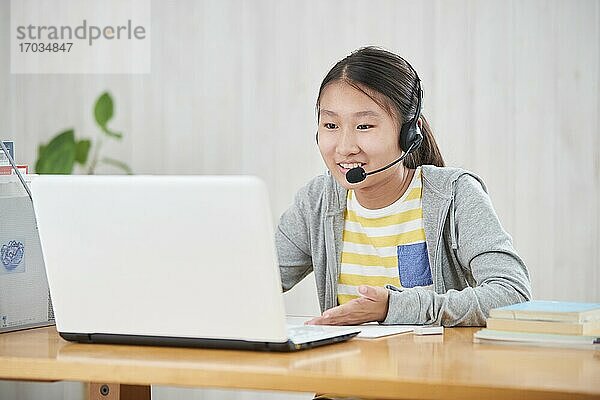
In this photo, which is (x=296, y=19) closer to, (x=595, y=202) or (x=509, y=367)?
(x=595, y=202)

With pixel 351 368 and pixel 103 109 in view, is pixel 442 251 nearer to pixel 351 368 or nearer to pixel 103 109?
pixel 351 368

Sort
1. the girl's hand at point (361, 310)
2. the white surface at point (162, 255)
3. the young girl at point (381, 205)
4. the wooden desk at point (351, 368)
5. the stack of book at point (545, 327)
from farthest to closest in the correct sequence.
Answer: the young girl at point (381, 205), the girl's hand at point (361, 310), the stack of book at point (545, 327), the white surface at point (162, 255), the wooden desk at point (351, 368)

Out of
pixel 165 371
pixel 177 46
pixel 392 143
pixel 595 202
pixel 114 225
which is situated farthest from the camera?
pixel 177 46

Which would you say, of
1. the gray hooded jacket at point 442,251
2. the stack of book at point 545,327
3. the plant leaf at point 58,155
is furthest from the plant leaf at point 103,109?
the stack of book at point 545,327

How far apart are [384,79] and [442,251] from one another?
15.1 inches

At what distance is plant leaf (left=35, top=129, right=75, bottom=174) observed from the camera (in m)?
3.41

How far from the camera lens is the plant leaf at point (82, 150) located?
3434 millimetres

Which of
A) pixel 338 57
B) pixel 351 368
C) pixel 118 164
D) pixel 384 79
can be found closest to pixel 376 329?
pixel 351 368

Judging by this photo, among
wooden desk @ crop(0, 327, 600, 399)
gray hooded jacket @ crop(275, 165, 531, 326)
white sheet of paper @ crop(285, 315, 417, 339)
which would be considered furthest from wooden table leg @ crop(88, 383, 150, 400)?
gray hooded jacket @ crop(275, 165, 531, 326)

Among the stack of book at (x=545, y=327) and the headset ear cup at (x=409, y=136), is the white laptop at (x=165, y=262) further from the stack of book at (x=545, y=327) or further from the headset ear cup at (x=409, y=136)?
the headset ear cup at (x=409, y=136)

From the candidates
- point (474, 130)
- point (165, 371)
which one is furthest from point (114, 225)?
point (474, 130)

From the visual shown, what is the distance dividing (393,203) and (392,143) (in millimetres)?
140

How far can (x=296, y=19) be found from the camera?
10.9 ft

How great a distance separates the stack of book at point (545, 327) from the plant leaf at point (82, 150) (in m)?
2.17
